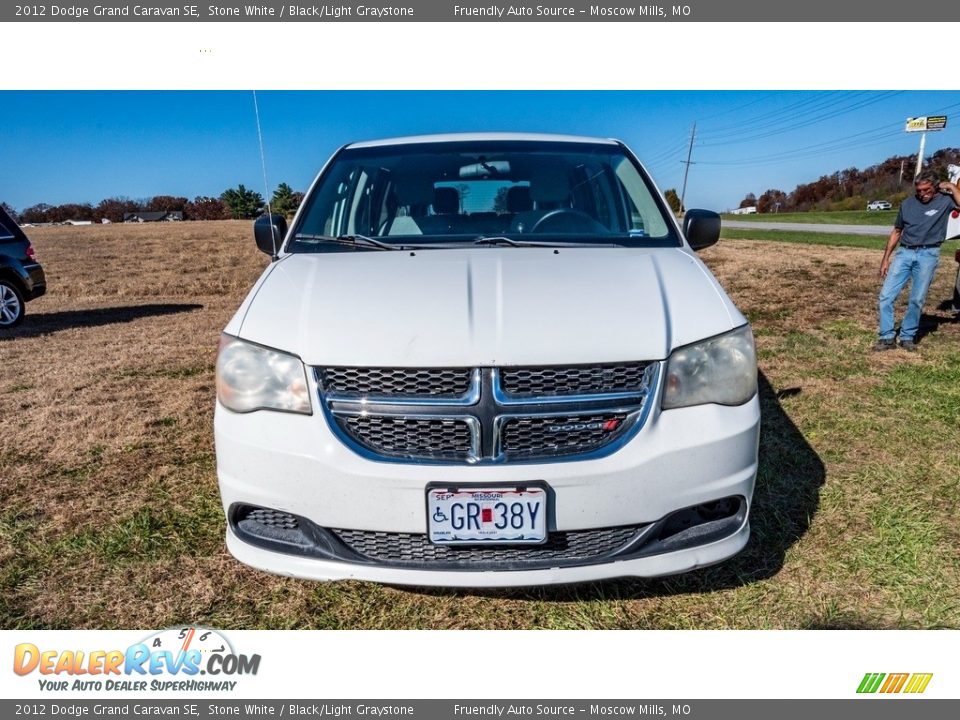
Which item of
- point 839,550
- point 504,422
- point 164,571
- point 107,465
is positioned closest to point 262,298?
point 504,422

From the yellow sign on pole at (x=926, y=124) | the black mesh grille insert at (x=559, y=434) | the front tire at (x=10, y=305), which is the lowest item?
the front tire at (x=10, y=305)

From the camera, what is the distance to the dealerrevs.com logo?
2146 millimetres

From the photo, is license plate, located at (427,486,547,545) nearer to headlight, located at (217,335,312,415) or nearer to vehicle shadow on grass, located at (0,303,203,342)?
headlight, located at (217,335,312,415)

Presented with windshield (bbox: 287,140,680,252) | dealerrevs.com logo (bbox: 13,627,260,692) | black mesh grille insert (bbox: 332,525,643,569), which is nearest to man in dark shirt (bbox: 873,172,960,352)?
windshield (bbox: 287,140,680,252)

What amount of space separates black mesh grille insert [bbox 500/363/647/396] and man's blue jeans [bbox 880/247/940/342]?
550 centimetres

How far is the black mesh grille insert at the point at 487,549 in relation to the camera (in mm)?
1976

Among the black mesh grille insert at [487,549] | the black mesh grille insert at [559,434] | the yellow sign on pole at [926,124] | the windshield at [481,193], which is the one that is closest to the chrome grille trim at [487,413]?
the black mesh grille insert at [559,434]

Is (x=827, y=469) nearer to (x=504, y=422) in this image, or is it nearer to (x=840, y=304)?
(x=504, y=422)

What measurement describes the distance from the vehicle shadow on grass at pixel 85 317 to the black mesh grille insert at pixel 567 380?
27.0ft

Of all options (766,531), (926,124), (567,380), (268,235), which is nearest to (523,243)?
(567,380)

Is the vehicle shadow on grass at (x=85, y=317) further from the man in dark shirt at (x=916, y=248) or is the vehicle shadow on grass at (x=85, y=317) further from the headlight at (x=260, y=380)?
the man in dark shirt at (x=916, y=248)

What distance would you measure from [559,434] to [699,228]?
1614 mm

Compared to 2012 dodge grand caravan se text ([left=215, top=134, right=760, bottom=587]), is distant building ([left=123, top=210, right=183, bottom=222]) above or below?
above

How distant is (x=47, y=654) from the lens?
222 centimetres
